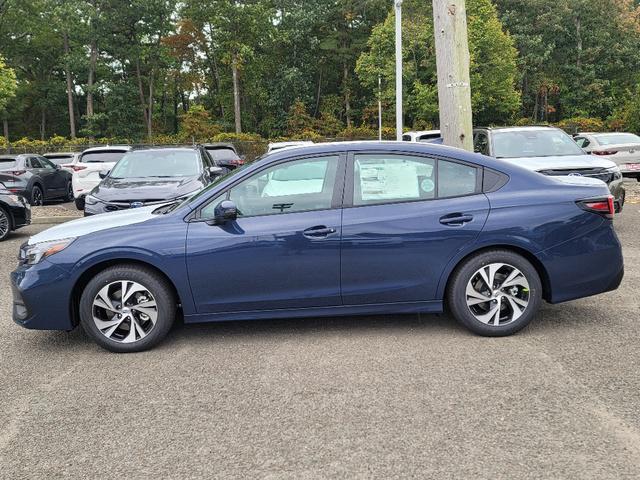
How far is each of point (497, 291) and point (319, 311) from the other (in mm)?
1445

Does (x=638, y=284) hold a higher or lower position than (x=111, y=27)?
lower

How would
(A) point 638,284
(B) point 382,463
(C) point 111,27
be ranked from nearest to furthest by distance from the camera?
(B) point 382,463, (A) point 638,284, (C) point 111,27

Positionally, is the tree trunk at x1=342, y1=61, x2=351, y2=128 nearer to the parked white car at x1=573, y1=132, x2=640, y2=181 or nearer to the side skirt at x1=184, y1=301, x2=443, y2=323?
the parked white car at x1=573, y1=132, x2=640, y2=181

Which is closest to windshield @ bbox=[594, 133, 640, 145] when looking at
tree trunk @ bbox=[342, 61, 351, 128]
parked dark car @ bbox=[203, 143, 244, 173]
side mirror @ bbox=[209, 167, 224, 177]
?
parked dark car @ bbox=[203, 143, 244, 173]

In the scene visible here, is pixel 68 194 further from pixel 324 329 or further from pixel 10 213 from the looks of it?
pixel 324 329

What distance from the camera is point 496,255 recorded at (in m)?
4.74

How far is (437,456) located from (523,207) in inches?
97.7

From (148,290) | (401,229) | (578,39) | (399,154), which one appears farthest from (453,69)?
(578,39)

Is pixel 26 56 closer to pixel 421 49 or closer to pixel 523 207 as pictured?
pixel 421 49

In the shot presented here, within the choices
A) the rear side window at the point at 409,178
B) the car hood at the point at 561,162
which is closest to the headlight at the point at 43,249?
the rear side window at the point at 409,178

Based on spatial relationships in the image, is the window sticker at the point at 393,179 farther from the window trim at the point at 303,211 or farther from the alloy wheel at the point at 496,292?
the alloy wheel at the point at 496,292

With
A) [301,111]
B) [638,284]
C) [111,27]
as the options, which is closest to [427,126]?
[301,111]

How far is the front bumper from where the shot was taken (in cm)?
463

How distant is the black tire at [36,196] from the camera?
15978 mm
